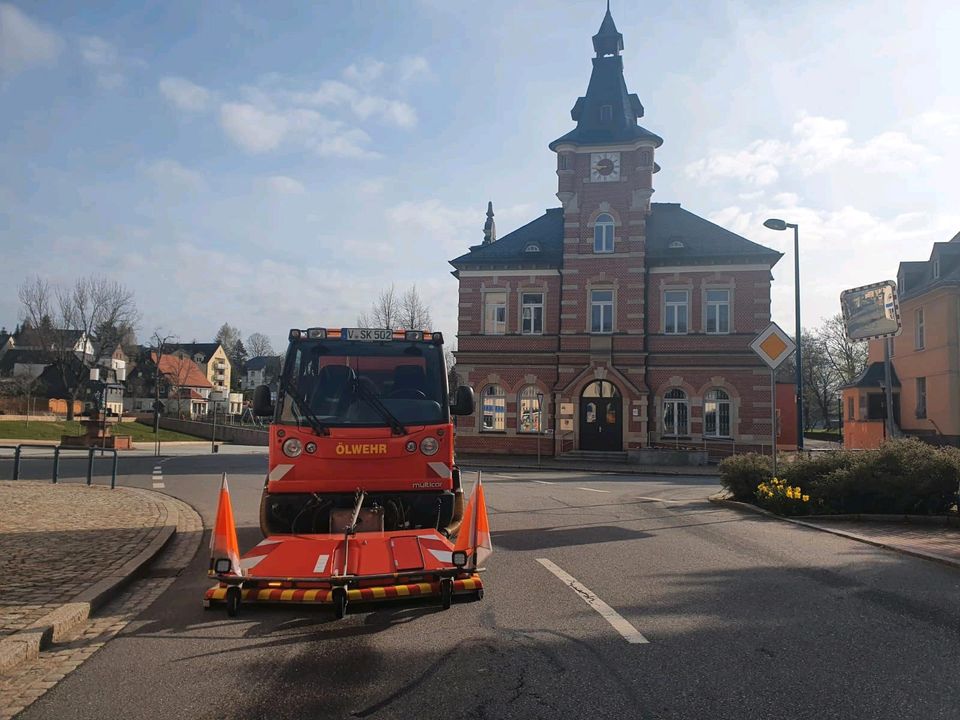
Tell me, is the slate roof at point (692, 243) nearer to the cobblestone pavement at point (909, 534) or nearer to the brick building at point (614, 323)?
the brick building at point (614, 323)

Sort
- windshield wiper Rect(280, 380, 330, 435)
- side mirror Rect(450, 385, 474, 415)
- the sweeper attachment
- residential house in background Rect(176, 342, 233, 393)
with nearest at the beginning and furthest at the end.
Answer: the sweeper attachment, windshield wiper Rect(280, 380, 330, 435), side mirror Rect(450, 385, 474, 415), residential house in background Rect(176, 342, 233, 393)

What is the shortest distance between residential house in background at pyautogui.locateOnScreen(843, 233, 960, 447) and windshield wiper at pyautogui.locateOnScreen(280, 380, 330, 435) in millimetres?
31614

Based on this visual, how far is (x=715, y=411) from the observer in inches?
1341

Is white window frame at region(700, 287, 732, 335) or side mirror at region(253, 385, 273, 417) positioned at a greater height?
white window frame at region(700, 287, 732, 335)

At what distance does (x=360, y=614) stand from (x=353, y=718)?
2474 mm

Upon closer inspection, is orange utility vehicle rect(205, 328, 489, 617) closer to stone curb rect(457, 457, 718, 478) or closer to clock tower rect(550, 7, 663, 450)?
stone curb rect(457, 457, 718, 478)

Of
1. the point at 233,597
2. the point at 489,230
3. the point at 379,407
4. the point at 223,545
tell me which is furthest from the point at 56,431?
the point at 233,597

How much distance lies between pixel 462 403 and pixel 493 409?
2747 cm

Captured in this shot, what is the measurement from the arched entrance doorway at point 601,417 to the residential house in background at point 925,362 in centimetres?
1091

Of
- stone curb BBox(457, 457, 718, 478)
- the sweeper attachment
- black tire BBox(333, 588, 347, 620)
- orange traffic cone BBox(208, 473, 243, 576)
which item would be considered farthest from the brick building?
black tire BBox(333, 588, 347, 620)

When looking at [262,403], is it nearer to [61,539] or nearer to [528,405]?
[61,539]

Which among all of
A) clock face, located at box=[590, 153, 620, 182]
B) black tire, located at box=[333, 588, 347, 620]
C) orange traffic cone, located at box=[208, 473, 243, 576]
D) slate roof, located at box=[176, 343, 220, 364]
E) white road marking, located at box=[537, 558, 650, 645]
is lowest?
white road marking, located at box=[537, 558, 650, 645]

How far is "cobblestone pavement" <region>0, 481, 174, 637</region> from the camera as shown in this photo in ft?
22.2

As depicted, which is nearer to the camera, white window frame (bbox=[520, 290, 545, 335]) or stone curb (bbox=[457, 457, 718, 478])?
stone curb (bbox=[457, 457, 718, 478])
